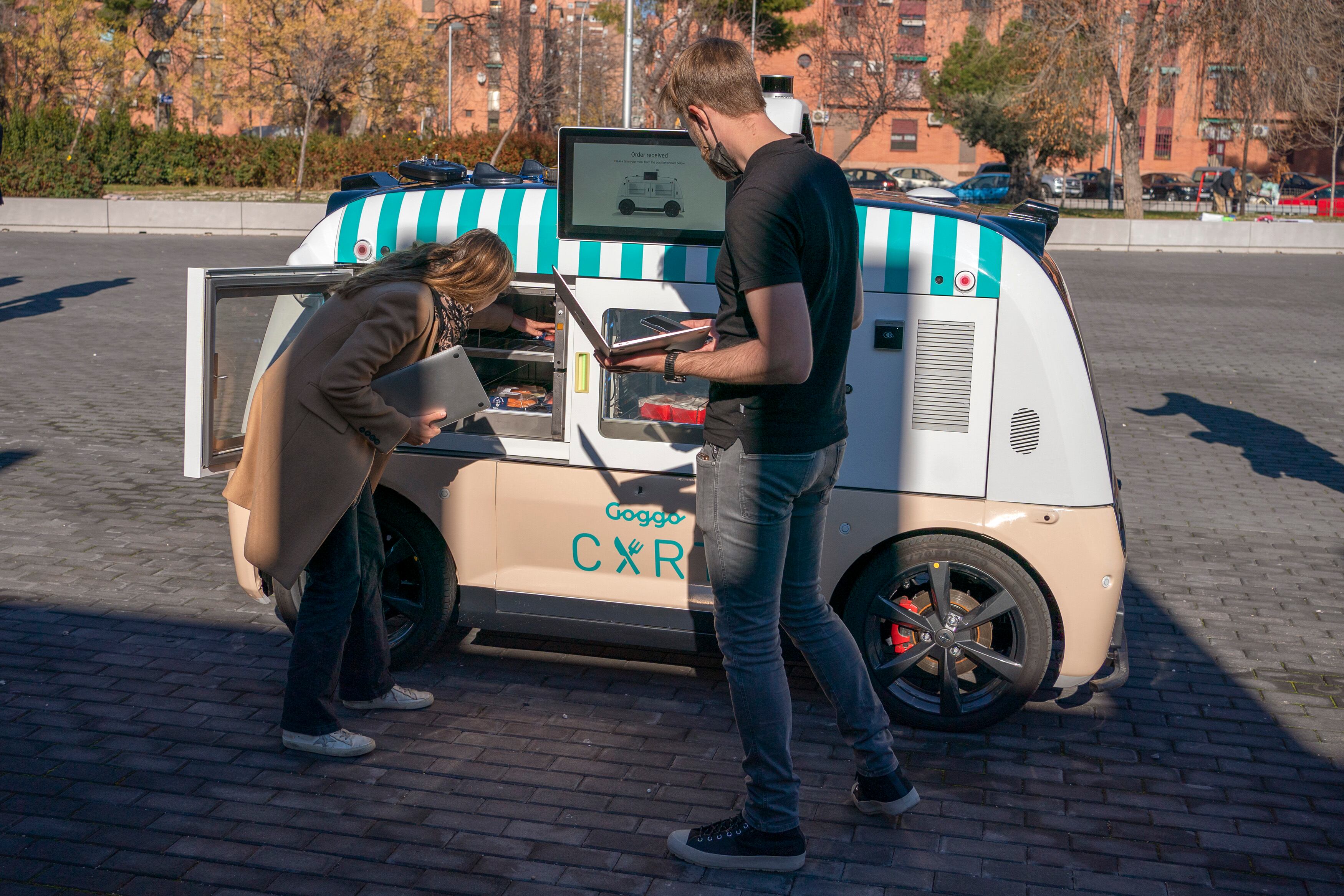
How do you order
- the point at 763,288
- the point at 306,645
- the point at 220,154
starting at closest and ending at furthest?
the point at 763,288 < the point at 306,645 < the point at 220,154

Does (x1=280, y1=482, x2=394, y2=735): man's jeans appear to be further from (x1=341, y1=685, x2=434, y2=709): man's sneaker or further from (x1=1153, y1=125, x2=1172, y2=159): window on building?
(x1=1153, y1=125, x2=1172, y2=159): window on building

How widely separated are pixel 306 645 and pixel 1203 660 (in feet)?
11.7

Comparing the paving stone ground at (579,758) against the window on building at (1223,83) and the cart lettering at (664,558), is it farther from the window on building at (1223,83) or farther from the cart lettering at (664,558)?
the window on building at (1223,83)

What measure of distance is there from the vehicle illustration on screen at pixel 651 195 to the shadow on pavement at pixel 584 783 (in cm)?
176

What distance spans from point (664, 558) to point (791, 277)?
66.2 inches

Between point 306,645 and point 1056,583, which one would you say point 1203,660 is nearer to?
point 1056,583

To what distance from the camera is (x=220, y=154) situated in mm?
35750

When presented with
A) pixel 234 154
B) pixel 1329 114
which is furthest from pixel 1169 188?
pixel 234 154

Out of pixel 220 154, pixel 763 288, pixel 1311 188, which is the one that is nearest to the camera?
pixel 763 288

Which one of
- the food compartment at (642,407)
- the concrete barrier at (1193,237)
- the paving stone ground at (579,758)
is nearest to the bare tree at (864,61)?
the concrete barrier at (1193,237)

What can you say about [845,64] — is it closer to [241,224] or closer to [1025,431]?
[241,224]

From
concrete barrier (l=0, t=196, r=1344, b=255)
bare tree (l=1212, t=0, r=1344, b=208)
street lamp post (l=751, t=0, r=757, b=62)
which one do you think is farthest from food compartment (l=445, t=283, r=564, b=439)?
street lamp post (l=751, t=0, r=757, b=62)

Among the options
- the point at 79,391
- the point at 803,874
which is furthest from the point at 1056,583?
the point at 79,391

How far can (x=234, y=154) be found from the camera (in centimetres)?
3575
